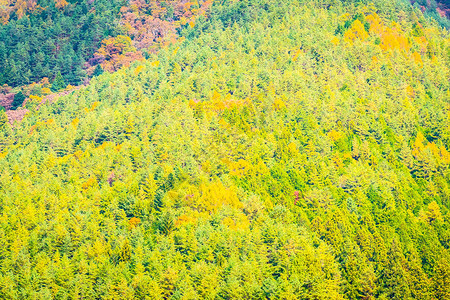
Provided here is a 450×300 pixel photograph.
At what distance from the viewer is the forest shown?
78.2m

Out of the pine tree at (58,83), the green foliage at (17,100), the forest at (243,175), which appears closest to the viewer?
the forest at (243,175)

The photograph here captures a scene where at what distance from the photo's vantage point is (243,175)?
342 ft

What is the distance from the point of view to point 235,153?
110812 mm

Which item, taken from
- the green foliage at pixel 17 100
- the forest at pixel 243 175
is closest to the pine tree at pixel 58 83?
the forest at pixel 243 175

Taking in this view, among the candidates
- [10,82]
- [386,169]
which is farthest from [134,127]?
[10,82]

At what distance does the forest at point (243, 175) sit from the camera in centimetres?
7819

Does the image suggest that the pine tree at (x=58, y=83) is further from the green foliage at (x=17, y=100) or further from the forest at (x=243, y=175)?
the green foliage at (x=17, y=100)

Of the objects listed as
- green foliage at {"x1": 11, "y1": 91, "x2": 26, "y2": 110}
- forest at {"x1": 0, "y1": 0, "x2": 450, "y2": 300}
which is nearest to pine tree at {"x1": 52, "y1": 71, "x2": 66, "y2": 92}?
forest at {"x1": 0, "y1": 0, "x2": 450, "y2": 300}

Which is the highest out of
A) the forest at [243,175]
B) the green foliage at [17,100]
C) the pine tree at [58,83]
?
the forest at [243,175]

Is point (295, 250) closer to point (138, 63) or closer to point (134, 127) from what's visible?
point (134, 127)

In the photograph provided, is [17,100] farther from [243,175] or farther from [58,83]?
[243,175]

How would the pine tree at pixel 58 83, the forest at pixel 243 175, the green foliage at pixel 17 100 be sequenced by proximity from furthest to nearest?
1. the pine tree at pixel 58 83
2. the green foliage at pixel 17 100
3. the forest at pixel 243 175

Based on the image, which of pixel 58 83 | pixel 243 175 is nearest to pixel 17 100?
pixel 58 83

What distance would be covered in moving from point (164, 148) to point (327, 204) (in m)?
36.6
